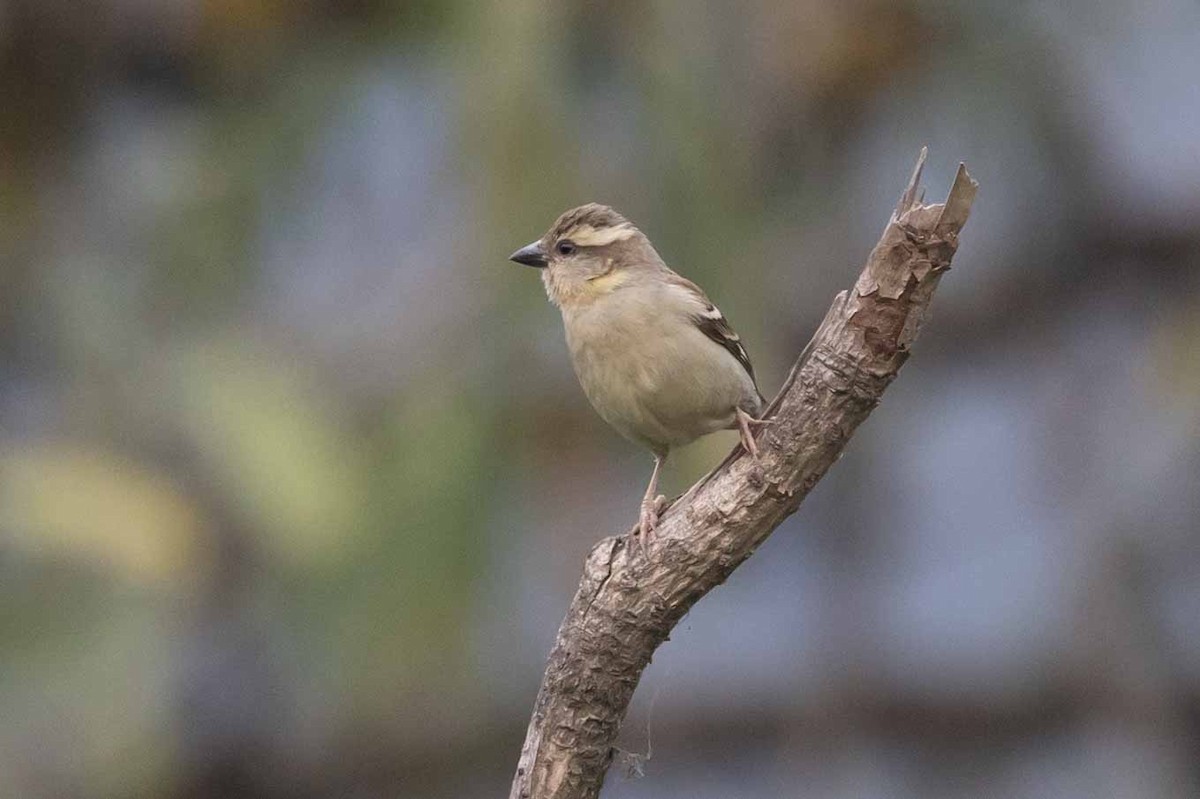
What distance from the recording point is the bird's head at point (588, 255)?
5.23m

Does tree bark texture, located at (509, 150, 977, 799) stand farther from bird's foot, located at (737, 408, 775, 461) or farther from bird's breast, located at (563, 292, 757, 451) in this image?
bird's breast, located at (563, 292, 757, 451)

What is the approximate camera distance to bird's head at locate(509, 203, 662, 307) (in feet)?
17.2

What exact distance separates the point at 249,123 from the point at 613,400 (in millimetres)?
5144

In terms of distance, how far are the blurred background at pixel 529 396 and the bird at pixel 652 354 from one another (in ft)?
7.53

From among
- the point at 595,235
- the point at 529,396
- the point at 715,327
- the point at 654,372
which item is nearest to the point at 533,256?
the point at 595,235

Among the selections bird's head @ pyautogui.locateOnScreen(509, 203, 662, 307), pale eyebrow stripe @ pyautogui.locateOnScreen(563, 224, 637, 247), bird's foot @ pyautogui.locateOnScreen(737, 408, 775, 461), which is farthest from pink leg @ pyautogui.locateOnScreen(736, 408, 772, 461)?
pale eyebrow stripe @ pyautogui.locateOnScreen(563, 224, 637, 247)

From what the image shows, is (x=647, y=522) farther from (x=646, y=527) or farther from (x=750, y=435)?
(x=750, y=435)

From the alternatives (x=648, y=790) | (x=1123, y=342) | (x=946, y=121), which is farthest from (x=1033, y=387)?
(x=648, y=790)

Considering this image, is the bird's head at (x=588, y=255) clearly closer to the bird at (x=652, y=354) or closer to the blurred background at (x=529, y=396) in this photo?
the bird at (x=652, y=354)

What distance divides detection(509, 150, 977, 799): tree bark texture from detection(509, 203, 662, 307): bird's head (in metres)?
1.34

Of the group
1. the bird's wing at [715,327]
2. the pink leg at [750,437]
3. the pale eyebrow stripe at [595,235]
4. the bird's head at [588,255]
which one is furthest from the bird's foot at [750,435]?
the pale eyebrow stripe at [595,235]

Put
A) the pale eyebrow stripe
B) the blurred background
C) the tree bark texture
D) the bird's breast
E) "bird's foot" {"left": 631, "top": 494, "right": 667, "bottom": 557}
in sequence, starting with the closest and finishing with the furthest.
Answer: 1. the tree bark texture
2. "bird's foot" {"left": 631, "top": 494, "right": 667, "bottom": 557}
3. the bird's breast
4. the pale eyebrow stripe
5. the blurred background

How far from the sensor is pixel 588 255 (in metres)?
5.37

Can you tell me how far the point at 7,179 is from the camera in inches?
383
